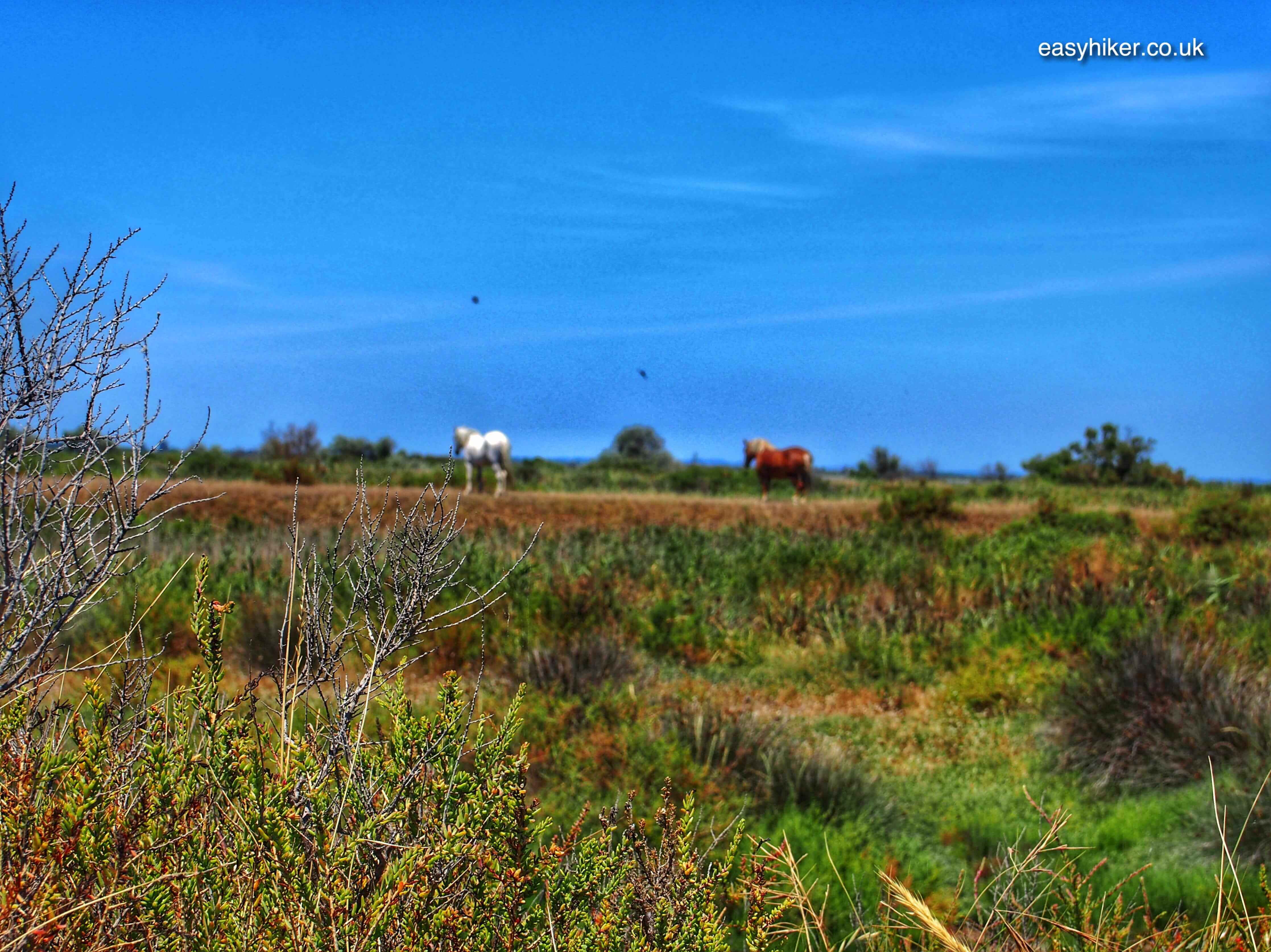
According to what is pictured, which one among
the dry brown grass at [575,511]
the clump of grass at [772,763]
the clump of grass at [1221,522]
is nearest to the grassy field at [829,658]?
the clump of grass at [772,763]

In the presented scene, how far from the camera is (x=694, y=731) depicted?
690 centimetres

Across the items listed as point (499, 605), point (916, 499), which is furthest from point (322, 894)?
point (916, 499)

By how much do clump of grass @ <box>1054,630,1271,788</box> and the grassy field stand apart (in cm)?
10

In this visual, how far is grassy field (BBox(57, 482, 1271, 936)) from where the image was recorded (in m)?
6.29

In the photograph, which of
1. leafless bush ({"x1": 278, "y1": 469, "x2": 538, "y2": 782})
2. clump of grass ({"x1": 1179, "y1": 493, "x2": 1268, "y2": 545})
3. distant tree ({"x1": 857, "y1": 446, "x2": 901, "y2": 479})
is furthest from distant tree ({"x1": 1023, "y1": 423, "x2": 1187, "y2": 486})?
leafless bush ({"x1": 278, "y1": 469, "x2": 538, "y2": 782})

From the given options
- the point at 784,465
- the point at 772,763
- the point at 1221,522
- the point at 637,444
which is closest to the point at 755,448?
the point at 784,465

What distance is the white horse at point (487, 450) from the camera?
86.6 feet

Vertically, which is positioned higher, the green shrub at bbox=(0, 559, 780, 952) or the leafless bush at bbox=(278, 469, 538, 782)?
the leafless bush at bbox=(278, 469, 538, 782)

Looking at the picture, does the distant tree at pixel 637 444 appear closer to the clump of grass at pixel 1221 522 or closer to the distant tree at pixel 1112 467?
the distant tree at pixel 1112 467

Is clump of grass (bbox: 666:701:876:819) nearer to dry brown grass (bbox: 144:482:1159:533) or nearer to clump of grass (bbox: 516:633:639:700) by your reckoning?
clump of grass (bbox: 516:633:639:700)

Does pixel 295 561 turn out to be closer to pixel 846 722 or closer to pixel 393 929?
pixel 393 929

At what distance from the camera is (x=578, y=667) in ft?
28.8

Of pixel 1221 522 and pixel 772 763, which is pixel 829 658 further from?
pixel 1221 522

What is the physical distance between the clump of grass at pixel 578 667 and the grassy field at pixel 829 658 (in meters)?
0.03
